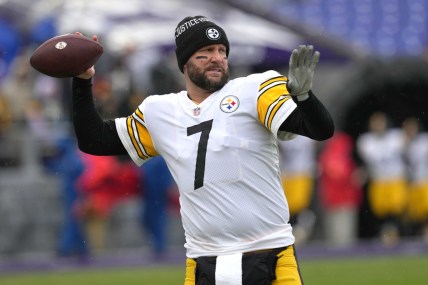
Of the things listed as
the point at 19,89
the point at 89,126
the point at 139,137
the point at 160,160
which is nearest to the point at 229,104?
the point at 139,137

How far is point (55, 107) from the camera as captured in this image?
14289mm

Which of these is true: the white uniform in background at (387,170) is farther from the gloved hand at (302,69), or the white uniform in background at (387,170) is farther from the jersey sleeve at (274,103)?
the gloved hand at (302,69)

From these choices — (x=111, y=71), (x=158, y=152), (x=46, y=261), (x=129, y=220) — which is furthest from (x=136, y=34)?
(x=158, y=152)

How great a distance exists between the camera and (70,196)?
13383 mm

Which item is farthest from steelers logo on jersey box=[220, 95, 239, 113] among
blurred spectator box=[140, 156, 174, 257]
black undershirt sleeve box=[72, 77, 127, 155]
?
blurred spectator box=[140, 156, 174, 257]

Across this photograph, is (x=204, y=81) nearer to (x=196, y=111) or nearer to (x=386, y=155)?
(x=196, y=111)

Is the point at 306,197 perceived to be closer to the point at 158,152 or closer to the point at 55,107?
the point at 55,107

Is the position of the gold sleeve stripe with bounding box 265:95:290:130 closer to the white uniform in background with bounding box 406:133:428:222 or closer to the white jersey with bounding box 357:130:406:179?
the white jersey with bounding box 357:130:406:179

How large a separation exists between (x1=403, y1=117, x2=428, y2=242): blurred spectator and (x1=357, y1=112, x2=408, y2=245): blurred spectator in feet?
0.47

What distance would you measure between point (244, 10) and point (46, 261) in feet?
18.0

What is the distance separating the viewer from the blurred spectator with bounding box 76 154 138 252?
43.9 feet

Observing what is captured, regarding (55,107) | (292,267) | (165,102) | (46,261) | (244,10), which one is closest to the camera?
(292,267)

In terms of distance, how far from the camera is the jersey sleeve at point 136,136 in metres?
5.47

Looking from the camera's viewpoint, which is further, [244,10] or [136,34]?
[244,10]
